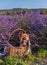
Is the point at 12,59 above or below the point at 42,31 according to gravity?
above

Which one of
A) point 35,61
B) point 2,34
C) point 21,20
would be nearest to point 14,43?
point 2,34

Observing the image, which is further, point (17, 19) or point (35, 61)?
point (17, 19)

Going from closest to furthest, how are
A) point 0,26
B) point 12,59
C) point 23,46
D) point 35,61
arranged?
point 12,59 → point 35,61 → point 23,46 → point 0,26

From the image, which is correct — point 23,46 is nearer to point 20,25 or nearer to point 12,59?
point 12,59

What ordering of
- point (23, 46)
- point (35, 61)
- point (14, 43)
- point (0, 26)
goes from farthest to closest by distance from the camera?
point (0, 26) → point (14, 43) → point (23, 46) → point (35, 61)

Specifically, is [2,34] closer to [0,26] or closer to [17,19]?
[0,26]

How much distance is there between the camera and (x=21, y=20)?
5266 millimetres

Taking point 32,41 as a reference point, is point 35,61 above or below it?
above

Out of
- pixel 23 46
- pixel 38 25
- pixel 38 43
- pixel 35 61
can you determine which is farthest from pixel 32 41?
pixel 35 61

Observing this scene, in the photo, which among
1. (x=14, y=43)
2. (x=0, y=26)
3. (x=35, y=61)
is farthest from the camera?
(x=0, y=26)

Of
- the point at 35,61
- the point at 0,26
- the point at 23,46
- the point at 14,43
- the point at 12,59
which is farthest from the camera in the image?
the point at 0,26

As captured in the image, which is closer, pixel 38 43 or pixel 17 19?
pixel 38 43

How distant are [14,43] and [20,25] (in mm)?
480

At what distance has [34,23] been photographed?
5316mm
